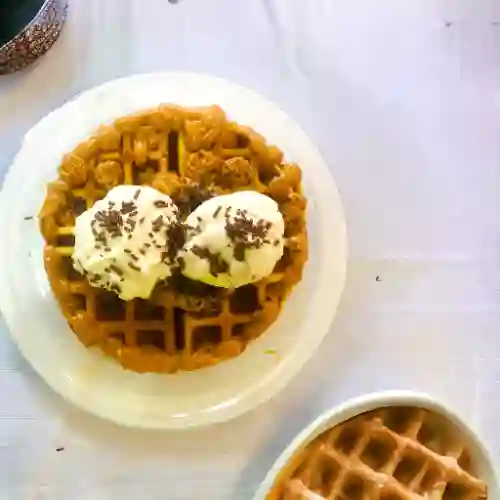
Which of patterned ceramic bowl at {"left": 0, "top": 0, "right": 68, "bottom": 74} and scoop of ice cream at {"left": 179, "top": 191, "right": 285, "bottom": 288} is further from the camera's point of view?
patterned ceramic bowl at {"left": 0, "top": 0, "right": 68, "bottom": 74}

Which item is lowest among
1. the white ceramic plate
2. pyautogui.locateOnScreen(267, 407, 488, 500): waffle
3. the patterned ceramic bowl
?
pyautogui.locateOnScreen(267, 407, 488, 500): waffle

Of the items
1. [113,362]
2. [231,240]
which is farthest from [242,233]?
[113,362]

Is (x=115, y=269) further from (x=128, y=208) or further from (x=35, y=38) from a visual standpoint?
(x=35, y=38)

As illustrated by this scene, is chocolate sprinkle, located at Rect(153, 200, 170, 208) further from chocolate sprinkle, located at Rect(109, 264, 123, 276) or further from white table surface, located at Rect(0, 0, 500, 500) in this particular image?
white table surface, located at Rect(0, 0, 500, 500)

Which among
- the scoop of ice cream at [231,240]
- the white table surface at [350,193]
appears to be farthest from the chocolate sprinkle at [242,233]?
the white table surface at [350,193]

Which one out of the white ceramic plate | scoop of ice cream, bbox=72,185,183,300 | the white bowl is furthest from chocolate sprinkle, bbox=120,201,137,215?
the white bowl

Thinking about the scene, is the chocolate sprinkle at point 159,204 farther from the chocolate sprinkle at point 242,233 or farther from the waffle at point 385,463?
the waffle at point 385,463

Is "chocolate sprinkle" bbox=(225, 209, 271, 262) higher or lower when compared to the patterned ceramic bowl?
lower
